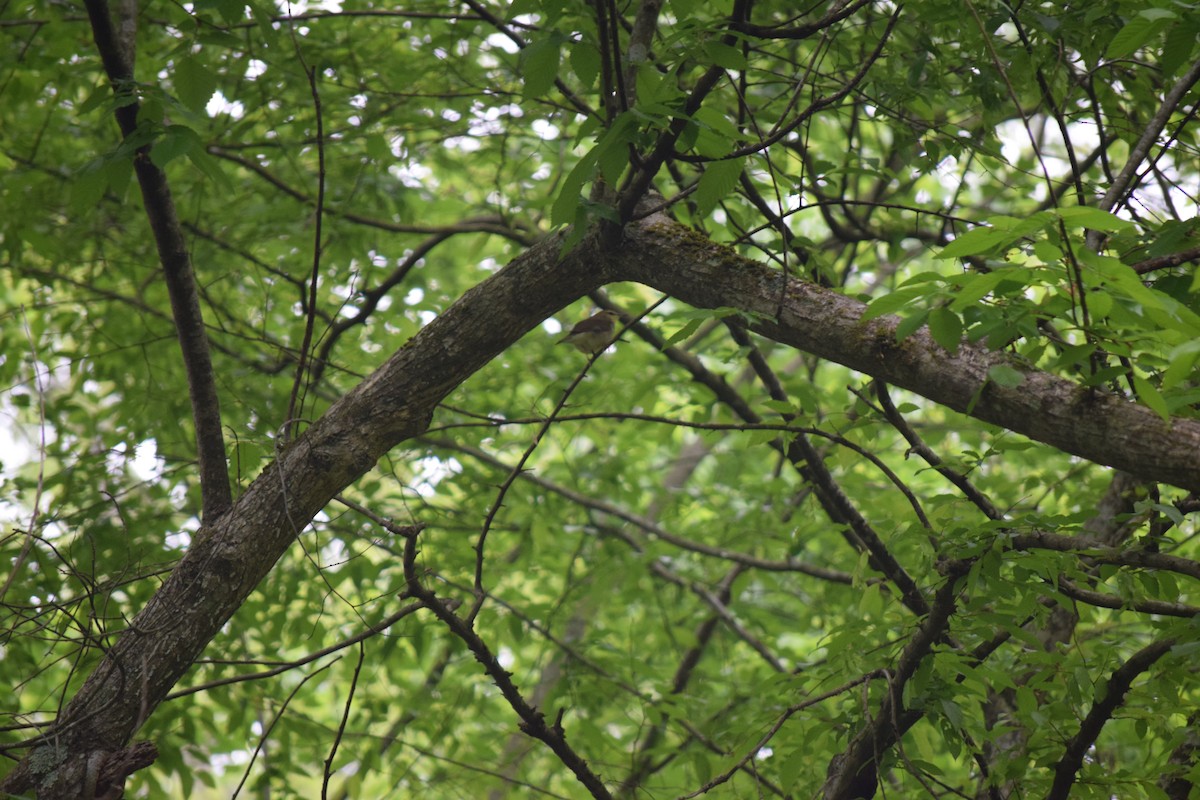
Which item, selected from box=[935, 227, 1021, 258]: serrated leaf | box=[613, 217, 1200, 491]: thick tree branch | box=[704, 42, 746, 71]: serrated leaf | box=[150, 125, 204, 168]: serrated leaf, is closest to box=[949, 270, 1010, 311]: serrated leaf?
box=[935, 227, 1021, 258]: serrated leaf

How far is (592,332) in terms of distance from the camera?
3.25m

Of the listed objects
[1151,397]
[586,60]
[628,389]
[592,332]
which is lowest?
[1151,397]

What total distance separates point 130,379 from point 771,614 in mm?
3912

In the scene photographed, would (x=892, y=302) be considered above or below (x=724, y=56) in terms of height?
below

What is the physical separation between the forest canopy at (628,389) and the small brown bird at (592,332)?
22 millimetres

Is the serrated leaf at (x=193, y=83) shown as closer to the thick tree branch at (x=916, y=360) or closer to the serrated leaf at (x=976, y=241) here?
the thick tree branch at (x=916, y=360)

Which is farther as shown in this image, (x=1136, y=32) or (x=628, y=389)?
(x=628, y=389)

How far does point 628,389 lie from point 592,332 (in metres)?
1.35

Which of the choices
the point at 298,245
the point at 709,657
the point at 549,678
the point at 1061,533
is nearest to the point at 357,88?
the point at 298,245

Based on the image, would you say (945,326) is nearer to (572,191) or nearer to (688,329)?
(688,329)

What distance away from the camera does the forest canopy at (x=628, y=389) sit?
71.1 inches

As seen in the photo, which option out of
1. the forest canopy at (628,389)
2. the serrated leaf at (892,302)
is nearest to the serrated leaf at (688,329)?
the forest canopy at (628,389)

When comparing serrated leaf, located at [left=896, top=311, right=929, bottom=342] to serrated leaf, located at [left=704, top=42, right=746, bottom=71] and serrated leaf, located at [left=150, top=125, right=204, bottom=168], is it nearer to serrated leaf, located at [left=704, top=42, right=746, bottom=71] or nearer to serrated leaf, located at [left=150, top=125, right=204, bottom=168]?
serrated leaf, located at [left=704, top=42, right=746, bottom=71]

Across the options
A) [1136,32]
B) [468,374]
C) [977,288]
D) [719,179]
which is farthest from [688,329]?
[1136,32]
